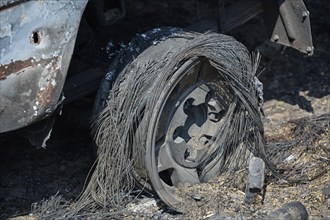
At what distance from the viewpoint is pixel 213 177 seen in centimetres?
600

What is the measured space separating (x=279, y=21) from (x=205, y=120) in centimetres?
108

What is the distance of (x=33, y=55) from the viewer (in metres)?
4.90

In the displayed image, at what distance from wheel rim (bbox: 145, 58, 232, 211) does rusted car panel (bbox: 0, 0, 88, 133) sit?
68 cm

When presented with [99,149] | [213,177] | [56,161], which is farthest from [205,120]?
[56,161]

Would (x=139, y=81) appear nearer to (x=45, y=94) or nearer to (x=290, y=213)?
(x=45, y=94)

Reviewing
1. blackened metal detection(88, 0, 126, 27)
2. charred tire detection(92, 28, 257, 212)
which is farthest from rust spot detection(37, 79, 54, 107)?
blackened metal detection(88, 0, 126, 27)

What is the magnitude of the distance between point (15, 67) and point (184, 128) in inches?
53.2

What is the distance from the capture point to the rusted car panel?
4.82m

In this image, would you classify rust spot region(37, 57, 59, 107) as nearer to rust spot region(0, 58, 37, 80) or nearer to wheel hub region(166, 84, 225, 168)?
rust spot region(0, 58, 37, 80)

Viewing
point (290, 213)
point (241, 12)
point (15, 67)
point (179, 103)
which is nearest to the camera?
point (15, 67)

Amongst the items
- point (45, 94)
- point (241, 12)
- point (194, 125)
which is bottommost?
point (194, 125)

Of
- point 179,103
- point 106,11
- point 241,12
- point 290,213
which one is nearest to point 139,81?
point 179,103

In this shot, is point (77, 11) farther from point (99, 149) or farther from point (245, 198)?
point (245, 198)

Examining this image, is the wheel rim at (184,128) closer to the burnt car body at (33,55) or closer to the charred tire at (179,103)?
the charred tire at (179,103)
